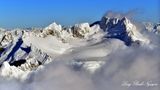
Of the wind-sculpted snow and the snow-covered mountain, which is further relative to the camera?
the snow-covered mountain

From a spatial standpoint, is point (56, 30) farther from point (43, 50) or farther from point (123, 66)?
point (123, 66)

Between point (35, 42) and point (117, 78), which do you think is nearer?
point (117, 78)

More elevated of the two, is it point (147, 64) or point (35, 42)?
point (35, 42)

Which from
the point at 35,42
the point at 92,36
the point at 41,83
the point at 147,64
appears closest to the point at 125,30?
the point at 92,36

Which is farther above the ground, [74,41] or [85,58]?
[74,41]

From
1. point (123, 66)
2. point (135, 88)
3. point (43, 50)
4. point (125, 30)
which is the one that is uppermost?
point (125, 30)

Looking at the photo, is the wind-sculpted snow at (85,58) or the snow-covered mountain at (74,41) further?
the snow-covered mountain at (74,41)

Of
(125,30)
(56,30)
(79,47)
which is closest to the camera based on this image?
(79,47)

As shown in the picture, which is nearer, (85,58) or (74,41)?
(85,58)
